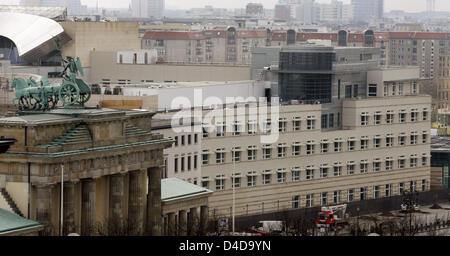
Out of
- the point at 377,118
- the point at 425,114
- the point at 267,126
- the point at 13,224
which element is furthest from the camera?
the point at 425,114

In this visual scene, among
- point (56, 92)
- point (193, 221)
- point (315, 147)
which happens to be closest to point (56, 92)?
point (56, 92)

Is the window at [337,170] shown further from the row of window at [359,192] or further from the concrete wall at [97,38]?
the concrete wall at [97,38]

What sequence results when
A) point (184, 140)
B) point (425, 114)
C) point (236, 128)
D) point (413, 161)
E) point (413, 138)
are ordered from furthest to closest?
point (425, 114) < point (413, 161) < point (413, 138) < point (236, 128) < point (184, 140)

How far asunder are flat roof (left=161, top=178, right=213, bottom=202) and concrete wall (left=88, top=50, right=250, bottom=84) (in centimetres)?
5357

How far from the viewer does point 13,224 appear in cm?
6506

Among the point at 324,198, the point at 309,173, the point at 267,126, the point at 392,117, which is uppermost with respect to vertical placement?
the point at 267,126

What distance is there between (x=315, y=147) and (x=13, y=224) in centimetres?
5889

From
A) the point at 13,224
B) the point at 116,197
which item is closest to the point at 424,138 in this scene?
the point at 116,197

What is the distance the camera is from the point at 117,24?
15750 centimetres

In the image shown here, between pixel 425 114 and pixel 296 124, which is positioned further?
pixel 425 114

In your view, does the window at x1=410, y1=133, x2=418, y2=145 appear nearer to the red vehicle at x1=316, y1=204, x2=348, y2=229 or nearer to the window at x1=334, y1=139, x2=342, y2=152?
the window at x1=334, y1=139, x2=342, y2=152

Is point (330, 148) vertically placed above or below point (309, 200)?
above

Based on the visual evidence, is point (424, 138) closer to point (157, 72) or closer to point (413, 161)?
Result: point (413, 161)

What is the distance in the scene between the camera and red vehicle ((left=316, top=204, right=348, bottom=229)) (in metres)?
111
